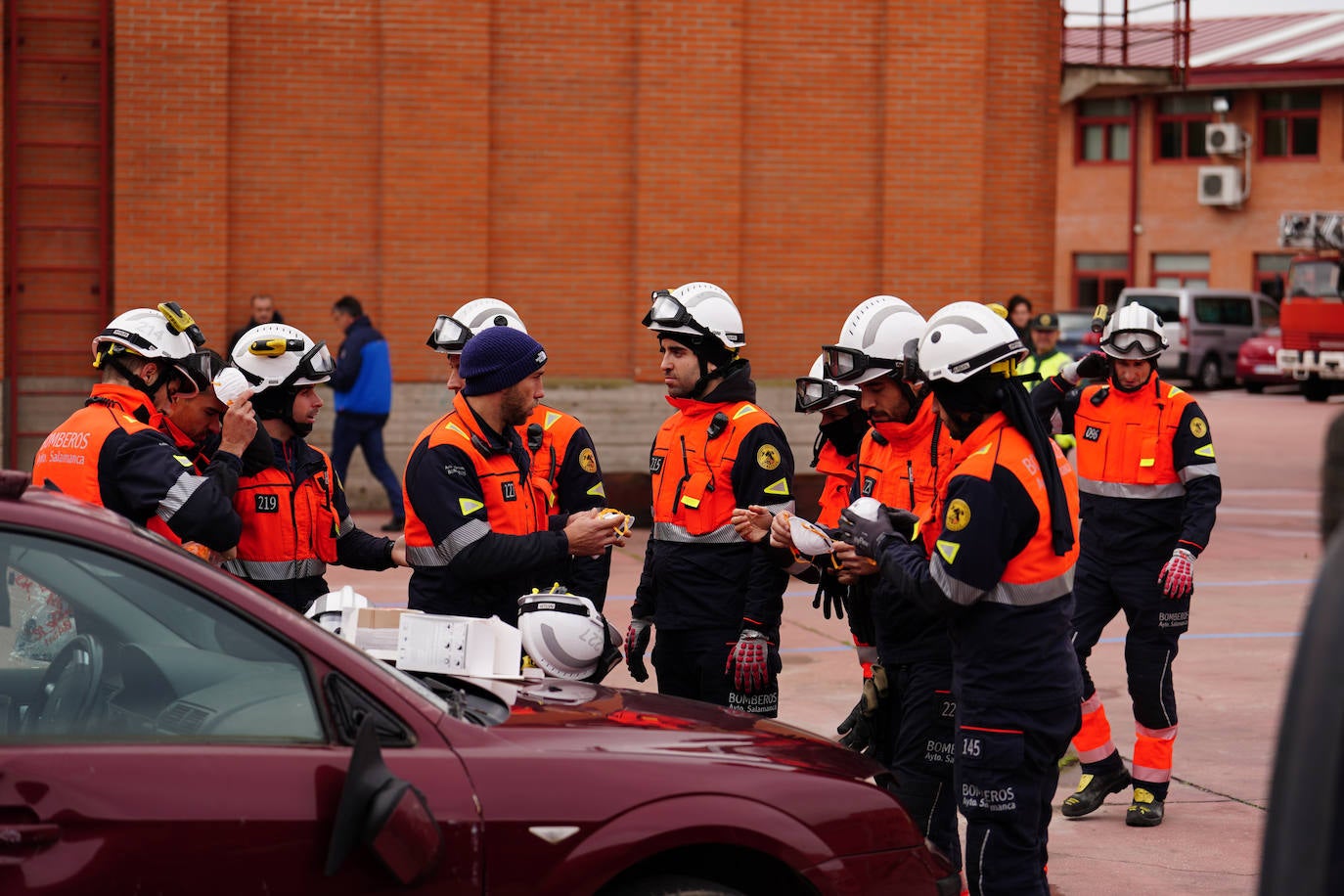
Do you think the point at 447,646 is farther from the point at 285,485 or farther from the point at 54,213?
the point at 54,213

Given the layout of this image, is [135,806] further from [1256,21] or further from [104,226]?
[1256,21]

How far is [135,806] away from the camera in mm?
3416

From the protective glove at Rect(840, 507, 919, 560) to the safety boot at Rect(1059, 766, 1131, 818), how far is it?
2.64 metres

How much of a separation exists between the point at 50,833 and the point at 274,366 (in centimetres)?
296

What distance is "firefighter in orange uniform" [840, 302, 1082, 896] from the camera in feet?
15.7

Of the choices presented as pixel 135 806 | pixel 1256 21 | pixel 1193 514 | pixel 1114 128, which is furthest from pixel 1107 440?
pixel 1256 21

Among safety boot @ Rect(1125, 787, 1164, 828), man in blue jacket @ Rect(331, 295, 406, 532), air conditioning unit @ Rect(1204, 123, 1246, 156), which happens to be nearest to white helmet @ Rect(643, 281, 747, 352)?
safety boot @ Rect(1125, 787, 1164, 828)

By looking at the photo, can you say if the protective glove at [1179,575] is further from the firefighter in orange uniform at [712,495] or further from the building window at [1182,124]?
the building window at [1182,124]

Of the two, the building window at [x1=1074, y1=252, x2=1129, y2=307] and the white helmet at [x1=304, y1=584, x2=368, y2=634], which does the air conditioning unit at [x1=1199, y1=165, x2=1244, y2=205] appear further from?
the white helmet at [x1=304, y1=584, x2=368, y2=634]

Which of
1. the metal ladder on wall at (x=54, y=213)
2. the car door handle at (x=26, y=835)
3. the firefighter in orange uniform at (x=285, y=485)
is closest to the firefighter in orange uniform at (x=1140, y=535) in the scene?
the firefighter in orange uniform at (x=285, y=485)

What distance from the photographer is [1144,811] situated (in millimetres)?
7305

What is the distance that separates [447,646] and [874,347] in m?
2.08

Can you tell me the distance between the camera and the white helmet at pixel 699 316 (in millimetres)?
6301

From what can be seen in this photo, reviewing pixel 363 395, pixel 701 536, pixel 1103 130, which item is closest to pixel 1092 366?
pixel 701 536
